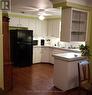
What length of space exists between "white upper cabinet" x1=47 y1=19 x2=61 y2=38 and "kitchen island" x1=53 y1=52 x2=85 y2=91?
303 cm

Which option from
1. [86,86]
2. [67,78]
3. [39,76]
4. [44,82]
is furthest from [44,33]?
[86,86]

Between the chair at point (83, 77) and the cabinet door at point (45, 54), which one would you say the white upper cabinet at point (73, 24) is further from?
the cabinet door at point (45, 54)

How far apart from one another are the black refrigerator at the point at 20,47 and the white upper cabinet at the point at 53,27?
1.36 meters

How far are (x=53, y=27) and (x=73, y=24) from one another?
3414 mm

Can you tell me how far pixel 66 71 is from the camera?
3713 mm

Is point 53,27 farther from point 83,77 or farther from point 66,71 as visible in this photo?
point 83,77

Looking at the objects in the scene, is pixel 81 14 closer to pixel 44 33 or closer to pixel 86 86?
pixel 86 86

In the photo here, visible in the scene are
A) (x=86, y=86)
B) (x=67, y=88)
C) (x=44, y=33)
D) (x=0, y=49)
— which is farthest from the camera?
(x=44, y=33)

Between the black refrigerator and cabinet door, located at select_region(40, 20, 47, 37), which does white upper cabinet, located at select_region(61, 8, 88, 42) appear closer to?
the black refrigerator

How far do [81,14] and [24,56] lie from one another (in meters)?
3.36

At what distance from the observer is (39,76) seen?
201 inches

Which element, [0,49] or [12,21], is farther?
[12,21]

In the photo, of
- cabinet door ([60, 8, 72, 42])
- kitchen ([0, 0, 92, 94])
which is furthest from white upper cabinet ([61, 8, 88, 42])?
kitchen ([0, 0, 92, 94])

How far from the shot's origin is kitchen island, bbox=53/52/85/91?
3.71 meters
